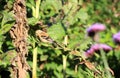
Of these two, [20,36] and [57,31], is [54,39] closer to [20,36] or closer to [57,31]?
[57,31]

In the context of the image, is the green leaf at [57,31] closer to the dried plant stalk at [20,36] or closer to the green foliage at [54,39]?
the green foliage at [54,39]

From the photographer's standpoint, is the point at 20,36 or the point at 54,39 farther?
the point at 54,39

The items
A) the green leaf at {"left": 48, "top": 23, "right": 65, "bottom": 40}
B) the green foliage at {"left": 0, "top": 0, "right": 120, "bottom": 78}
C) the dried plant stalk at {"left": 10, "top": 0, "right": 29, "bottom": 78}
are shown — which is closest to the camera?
the dried plant stalk at {"left": 10, "top": 0, "right": 29, "bottom": 78}

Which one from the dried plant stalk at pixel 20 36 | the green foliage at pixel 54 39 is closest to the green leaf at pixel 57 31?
the green foliage at pixel 54 39

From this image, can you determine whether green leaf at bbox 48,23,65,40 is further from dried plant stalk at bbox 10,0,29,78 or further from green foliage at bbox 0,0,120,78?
dried plant stalk at bbox 10,0,29,78

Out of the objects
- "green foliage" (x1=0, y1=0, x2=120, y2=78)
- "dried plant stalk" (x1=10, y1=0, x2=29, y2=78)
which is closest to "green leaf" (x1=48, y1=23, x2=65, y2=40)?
"green foliage" (x1=0, y1=0, x2=120, y2=78)

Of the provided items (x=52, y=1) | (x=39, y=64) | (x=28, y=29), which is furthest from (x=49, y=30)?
(x=39, y=64)

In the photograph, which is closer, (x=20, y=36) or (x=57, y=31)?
(x=20, y=36)

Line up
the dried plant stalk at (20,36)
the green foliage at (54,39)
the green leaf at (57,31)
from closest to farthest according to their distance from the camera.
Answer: the dried plant stalk at (20,36)
the green foliage at (54,39)
the green leaf at (57,31)

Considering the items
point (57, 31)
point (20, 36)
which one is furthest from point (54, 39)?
point (20, 36)
